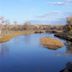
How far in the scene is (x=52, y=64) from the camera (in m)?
21.9

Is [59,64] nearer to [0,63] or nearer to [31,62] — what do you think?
[31,62]

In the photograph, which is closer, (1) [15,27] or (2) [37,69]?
(2) [37,69]

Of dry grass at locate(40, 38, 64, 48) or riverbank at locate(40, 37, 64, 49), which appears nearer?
riverbank at locate(40, 37, 64, 49)

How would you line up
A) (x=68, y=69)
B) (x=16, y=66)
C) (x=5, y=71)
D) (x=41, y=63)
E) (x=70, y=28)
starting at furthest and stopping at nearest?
(x=70, y=28), (x=41, y=63), (x=16, y=66), (x=5, y=71), (x=68, y=69)

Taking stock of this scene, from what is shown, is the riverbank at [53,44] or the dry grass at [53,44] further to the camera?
the dry grass at [53,44]

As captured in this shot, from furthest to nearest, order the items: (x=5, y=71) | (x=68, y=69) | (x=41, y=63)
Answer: (x=41, y=63), (x=5, y=71), (x=68, y=69)

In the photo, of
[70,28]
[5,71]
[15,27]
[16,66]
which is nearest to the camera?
[5,71]

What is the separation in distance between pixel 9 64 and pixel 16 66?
1.38 metres

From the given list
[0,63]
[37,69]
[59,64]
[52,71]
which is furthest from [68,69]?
[0,63]

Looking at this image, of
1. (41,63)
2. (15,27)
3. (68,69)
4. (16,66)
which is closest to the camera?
(68,69)

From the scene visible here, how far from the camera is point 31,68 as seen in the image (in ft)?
65.1

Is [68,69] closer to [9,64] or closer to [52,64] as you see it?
[52,64]

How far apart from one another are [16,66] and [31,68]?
1.73 meters

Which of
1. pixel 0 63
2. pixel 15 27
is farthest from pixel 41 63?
pixel 15 27
